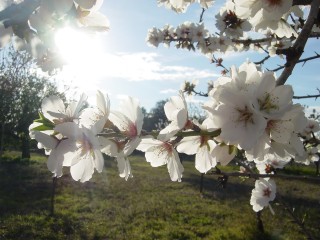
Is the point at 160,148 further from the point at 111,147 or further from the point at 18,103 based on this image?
the point at 18,103

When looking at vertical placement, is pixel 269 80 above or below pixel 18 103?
above

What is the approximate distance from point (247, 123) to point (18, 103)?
67.4ft

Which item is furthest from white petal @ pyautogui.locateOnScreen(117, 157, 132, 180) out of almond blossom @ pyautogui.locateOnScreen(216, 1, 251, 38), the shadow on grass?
the shadow on grass

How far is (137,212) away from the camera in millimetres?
8094

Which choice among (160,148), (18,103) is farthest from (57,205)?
(18,103)

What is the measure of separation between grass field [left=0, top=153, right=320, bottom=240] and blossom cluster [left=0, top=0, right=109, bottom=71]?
458 cm

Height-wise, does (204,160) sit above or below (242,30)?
below

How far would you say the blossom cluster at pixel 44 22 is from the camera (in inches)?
29.1

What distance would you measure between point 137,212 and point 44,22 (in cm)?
758

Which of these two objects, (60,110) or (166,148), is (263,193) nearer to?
(166,148)

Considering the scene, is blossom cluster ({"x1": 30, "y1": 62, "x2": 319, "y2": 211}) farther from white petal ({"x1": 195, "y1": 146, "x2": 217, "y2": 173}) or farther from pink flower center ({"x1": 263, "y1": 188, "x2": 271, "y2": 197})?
pink flower center ({"x1": 263, "y1": 188, "x2": 271, "y2": 197})

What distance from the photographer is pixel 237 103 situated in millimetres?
921

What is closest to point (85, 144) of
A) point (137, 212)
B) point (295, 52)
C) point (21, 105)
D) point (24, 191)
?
point (295, 52)

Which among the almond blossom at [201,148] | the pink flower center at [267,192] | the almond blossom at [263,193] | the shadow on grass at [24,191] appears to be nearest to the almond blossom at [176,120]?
the almond blossom at [201,148]
